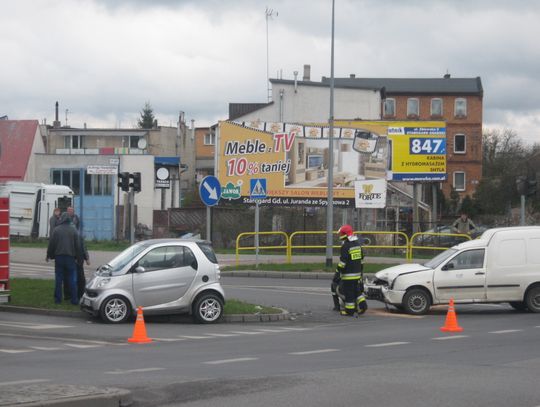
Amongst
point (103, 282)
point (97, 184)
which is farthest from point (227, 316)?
point (97, 184)

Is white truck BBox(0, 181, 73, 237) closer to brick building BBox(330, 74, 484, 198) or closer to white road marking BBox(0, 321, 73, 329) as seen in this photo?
white road marking BBox(0, 321, 73, 329)

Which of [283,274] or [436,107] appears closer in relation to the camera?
[283,274]

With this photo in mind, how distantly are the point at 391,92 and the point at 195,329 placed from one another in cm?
7648

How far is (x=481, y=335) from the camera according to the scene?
16234 millimetres

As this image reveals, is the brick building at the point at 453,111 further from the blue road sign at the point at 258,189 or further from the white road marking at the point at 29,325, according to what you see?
the white road marking at the point at 29,325

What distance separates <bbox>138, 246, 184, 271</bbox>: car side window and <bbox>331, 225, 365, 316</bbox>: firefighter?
11.4 feet

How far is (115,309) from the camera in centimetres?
1770

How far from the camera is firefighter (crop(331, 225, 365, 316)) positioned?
63.4 feet

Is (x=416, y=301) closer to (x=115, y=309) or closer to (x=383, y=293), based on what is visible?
(x=383, y=293)

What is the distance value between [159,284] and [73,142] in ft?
218

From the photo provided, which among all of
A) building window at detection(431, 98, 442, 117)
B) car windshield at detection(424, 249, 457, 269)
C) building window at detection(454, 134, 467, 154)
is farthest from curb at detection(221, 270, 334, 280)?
building window at detection(431, 98, 442, 117)

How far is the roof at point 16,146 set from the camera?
6072 cm

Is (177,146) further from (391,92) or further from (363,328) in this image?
(363,328)

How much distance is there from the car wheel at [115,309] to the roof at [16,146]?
4423cm
